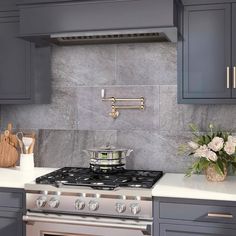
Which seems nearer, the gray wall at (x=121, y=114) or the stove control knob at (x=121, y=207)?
the stove control knob at (x=121, y=207)

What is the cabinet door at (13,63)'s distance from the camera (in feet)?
11.0

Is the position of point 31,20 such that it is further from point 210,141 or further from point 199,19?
point 210,141

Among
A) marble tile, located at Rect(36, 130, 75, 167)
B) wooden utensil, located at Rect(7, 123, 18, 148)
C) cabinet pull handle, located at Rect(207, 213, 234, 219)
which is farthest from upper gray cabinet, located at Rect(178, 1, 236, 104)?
wooden utensil, located at Rect(7, 123, 18, 148)

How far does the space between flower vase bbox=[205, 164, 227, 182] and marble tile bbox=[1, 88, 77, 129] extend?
3.77 feet

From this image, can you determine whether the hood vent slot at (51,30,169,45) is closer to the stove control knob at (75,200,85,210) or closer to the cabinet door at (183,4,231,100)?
the cabinet door at (183,4,231,100)

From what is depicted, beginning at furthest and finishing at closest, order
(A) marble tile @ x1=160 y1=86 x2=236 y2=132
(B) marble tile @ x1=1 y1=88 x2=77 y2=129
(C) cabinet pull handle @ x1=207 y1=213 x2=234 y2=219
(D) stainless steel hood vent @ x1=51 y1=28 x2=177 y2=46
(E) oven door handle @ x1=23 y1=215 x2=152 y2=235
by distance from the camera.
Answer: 1. (B) marble tile @ x1=1 y1=88 x2=77 y2=129
2. (A) marble tile @ x1=160 y1=86 x2=236 y2=132
3. (D) stainless steel hood vent @ x1=51 y1=28 x2=177 y2=46
4. (E) oven door handle @ x1=23 y1=215 x2=152 y2=235
5. (C) cabinet pull handle @ x1=207 y1=213 x2=234 y2=219

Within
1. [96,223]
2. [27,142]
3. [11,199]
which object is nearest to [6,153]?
[27,142]

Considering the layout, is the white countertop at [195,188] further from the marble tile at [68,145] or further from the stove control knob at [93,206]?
the marble tile at [68,145]

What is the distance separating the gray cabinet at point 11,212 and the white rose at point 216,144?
4.24ft

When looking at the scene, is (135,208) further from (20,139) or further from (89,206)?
(20,139)

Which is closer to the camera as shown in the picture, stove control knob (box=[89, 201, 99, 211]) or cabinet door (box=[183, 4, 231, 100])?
stove control knob (box=[89, 201, 99, 211])

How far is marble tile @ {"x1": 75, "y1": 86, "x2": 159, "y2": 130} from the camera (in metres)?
3.37

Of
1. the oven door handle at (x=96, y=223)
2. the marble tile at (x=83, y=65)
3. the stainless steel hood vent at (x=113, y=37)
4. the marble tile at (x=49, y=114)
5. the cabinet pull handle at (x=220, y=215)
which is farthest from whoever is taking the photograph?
the marble tile at (x=49, y=114)

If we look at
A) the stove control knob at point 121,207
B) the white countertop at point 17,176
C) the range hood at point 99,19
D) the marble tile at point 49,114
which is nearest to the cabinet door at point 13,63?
the range hood at point 99,19
